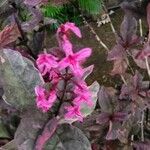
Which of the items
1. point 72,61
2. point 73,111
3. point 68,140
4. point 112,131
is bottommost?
point 112,131

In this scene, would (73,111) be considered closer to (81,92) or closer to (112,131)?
(81,92)

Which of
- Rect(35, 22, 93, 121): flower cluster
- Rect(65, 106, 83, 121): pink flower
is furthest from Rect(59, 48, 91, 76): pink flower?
Rect(65, 106, 83, 121): pink flower

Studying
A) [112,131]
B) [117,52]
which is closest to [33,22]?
[117,52]

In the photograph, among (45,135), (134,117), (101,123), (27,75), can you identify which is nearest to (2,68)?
(27,75)

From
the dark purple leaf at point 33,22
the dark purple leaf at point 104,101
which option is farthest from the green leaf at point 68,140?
the dark purple leaf at point 33,22

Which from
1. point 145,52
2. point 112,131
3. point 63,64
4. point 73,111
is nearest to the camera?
point 63,64

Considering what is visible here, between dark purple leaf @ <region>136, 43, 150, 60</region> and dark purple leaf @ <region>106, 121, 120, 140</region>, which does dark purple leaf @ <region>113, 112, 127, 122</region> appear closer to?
dark purple leaf @ <region>106, 121, 120, 140</region>

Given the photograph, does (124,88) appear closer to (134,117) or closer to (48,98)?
(134,117)
